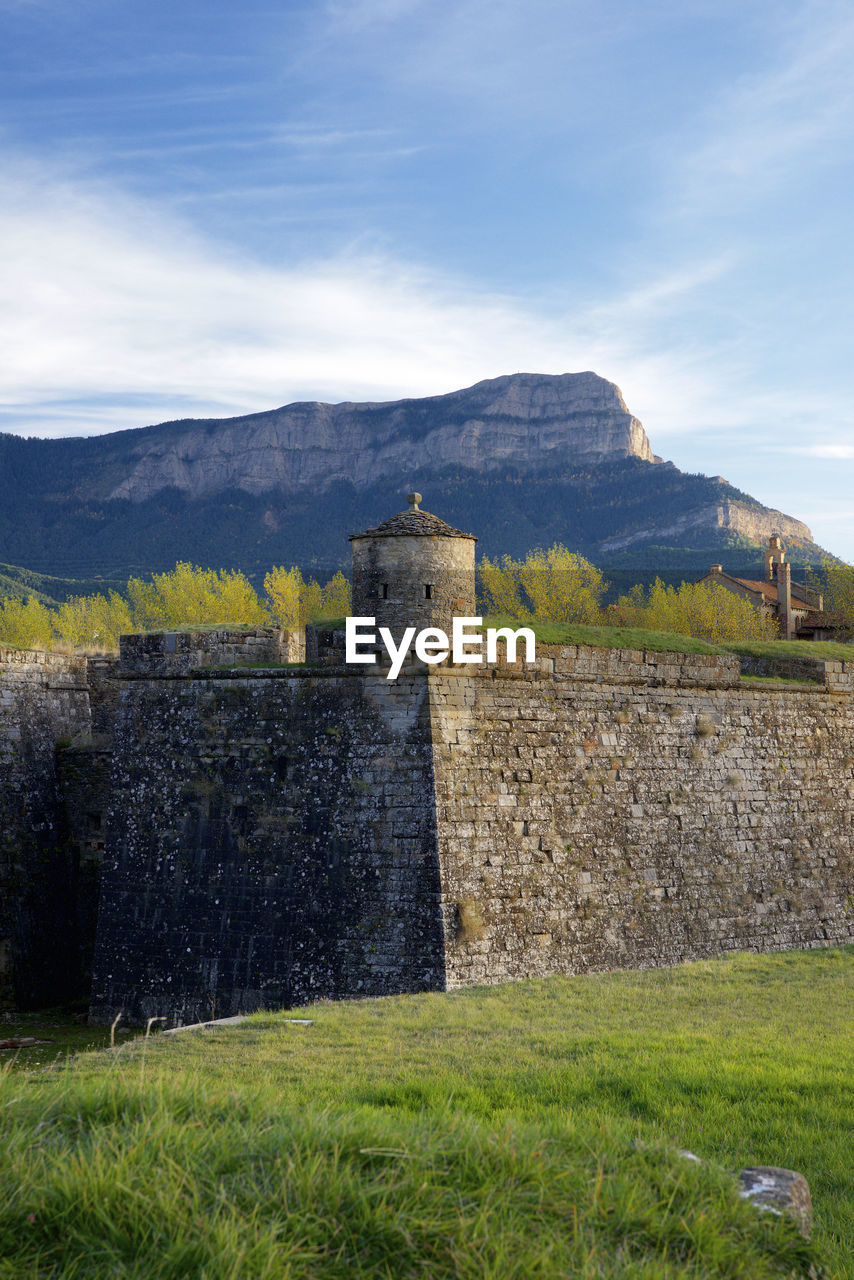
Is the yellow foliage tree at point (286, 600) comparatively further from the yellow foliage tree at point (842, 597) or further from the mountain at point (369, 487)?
the mountain at point (369, 487)

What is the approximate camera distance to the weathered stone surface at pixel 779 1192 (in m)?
4.10

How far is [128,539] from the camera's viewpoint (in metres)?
110

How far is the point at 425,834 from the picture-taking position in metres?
12.8

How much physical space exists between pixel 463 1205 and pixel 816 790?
1476 centimetres

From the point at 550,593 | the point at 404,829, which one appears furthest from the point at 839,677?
the point at 550,593

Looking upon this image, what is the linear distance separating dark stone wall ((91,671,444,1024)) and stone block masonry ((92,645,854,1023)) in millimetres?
27

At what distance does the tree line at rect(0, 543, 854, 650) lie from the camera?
148ft

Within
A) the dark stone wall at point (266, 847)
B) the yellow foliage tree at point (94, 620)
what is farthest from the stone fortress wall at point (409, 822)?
the yellow foliage tree at point (94, 620)

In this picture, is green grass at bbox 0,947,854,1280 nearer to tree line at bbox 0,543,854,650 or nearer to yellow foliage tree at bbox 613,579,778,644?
tree line at bbox 0,543,854,650

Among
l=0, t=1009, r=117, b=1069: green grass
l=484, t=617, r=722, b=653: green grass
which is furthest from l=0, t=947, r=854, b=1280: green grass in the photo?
l=484, t=617, r=722, b=653: green grass

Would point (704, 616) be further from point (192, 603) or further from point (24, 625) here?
point (24, 625)

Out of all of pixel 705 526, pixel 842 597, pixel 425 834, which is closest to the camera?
pixel 425 834

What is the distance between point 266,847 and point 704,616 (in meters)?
34.4

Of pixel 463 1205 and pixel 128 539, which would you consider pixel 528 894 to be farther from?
pixel 128 539
